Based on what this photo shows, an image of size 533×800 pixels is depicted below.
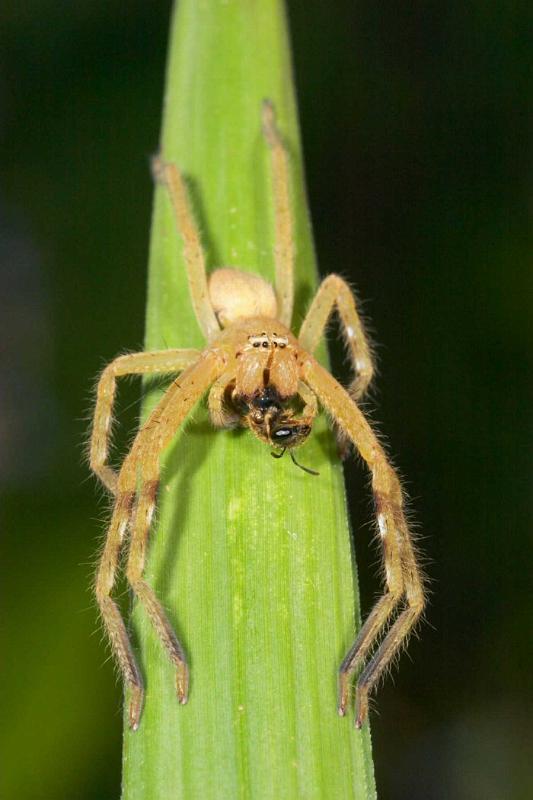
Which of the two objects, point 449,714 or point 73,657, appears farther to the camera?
point 449,714

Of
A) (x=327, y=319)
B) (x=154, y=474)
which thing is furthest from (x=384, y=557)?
(x=327, y=319)

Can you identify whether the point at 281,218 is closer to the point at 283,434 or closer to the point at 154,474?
the point at 283,434

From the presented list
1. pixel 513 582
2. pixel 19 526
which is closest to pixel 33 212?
pixel 19 526

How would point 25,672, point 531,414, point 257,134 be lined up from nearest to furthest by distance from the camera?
point 25,672, point 257,134, point 531,414

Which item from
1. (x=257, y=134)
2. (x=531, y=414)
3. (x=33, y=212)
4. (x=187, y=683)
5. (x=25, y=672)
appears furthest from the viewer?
(x=33, y=212)

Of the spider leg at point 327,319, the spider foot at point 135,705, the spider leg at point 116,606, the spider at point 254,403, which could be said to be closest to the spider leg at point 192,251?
the spider at point 254,403

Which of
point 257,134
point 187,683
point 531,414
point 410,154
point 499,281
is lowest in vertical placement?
point 187,683

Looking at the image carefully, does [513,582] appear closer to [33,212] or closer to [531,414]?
[531,414]
